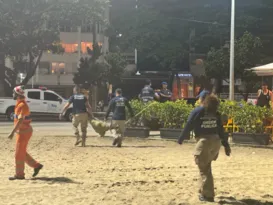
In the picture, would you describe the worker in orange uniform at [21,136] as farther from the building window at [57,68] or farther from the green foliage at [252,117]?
the building window at [57,68]

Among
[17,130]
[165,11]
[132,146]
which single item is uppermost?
[165,11]

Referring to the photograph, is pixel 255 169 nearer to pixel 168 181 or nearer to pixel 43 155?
pixel 168 181

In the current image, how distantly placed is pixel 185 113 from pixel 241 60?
2337 cm

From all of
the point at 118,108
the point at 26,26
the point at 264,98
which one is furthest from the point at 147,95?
the point at 26,26

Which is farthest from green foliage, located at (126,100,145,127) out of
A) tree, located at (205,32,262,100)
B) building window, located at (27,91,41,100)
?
tree, located at (205,32,262,100)

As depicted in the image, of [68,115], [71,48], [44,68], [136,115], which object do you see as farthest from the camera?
[71,48]

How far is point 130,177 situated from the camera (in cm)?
923

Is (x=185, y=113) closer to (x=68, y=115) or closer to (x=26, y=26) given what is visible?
(x=68, y=115)

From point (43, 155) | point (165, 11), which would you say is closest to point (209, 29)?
point (165, 11)

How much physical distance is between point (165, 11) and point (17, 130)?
1836 inches

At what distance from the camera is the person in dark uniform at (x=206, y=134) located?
7234 millimetres

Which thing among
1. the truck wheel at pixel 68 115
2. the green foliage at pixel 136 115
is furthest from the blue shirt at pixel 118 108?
the truck wheel at pixel 68 115

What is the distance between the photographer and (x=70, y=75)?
54688 mm

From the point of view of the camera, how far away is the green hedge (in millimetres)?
14992
